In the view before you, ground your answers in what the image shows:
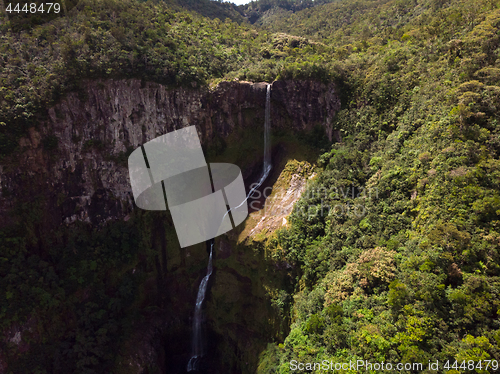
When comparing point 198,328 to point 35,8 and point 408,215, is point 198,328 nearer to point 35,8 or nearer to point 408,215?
point 408,215

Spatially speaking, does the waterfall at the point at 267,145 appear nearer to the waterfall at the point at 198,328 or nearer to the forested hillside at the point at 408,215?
the forested hillside at the point at 408,215

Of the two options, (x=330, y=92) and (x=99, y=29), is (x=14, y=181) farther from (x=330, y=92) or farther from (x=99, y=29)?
(x=330, y=92)

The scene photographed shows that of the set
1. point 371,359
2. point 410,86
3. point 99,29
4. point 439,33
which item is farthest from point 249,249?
point 99,29

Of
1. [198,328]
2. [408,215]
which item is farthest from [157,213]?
[408,215]

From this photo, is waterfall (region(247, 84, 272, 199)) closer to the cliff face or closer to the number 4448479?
the cliff face

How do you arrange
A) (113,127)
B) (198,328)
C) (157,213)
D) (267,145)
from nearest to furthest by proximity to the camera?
(198,328)
(113,127)
(157,213)
(267,145)

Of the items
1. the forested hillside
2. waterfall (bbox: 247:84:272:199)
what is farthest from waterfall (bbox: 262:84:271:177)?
the forested hillside

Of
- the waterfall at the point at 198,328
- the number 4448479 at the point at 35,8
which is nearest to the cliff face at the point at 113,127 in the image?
the waterfall at the point at 198,328

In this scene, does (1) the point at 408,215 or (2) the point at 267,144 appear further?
(2) the point at 267,144
